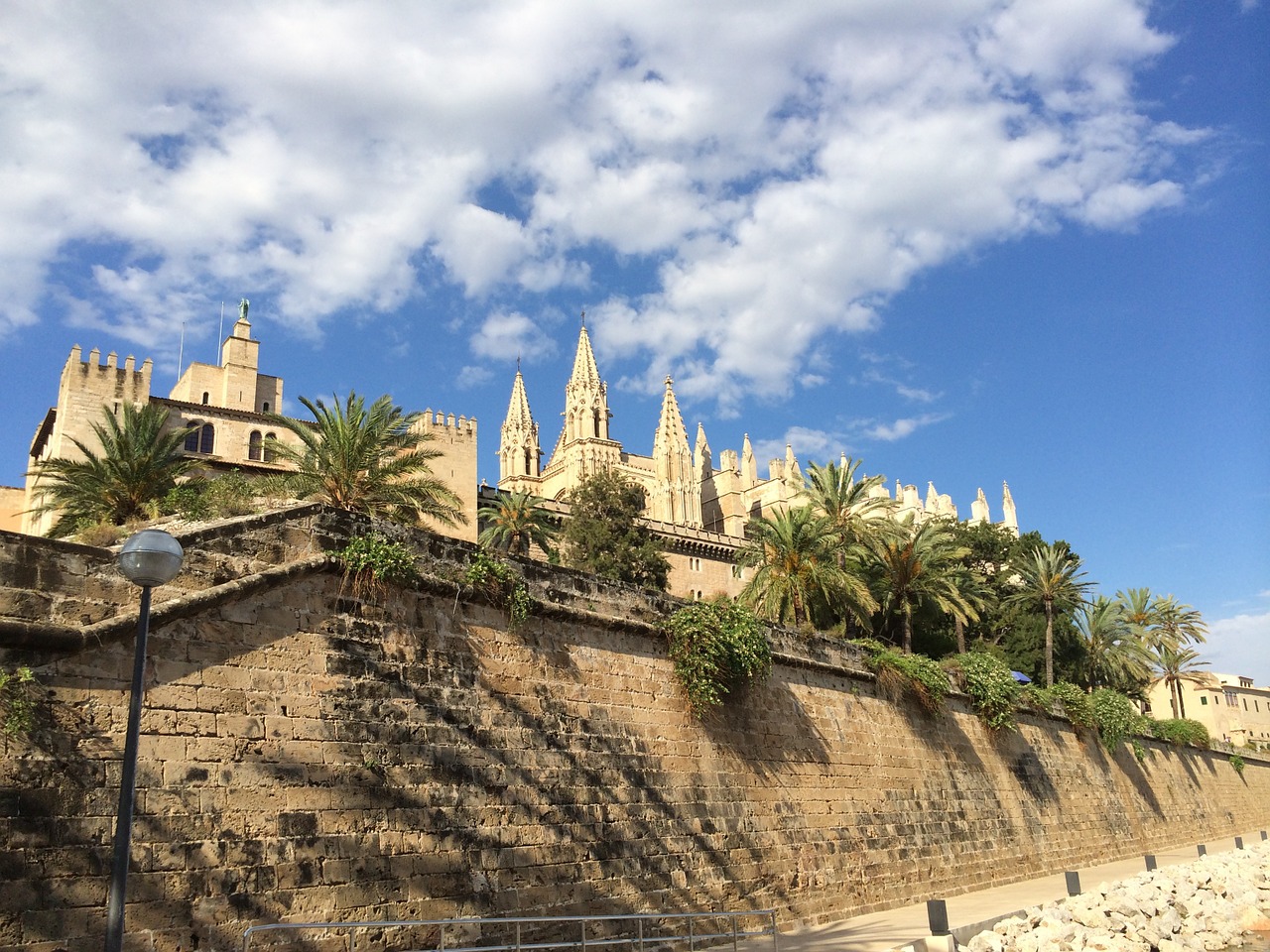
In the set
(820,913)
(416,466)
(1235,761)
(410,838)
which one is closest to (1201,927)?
(820,913)

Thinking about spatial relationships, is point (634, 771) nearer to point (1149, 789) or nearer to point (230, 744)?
point (230, 744)

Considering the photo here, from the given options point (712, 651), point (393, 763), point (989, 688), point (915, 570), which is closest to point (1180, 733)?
→ point (915, 570)

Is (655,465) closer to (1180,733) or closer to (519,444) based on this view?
(519,444)

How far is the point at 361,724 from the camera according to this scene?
1059 cm

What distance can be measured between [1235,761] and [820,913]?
35.6 meters

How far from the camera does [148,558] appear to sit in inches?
265

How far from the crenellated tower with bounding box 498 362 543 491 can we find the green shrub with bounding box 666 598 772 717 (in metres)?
69.2

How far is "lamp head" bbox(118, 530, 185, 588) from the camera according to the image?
672cm

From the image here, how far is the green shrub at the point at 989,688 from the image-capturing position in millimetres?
24156

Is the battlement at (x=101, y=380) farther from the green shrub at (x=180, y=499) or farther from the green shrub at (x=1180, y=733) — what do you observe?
the green shrub at (x=1180, y=733)

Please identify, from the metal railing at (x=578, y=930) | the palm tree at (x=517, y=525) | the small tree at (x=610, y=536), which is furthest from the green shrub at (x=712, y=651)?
the small tree at (x=610, y=536)

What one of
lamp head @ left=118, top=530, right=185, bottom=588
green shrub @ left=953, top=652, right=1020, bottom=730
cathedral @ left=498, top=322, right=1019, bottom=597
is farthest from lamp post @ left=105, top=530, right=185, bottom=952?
cathedral @ left=498, top=322, right=1019, bottom=597

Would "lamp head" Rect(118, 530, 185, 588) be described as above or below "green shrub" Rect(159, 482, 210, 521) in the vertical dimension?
below

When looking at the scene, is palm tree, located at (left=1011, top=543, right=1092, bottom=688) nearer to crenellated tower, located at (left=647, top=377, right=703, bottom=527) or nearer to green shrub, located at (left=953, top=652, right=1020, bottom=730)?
green shrub, located at (left=953, top=652, right=1020, bottom=730)
